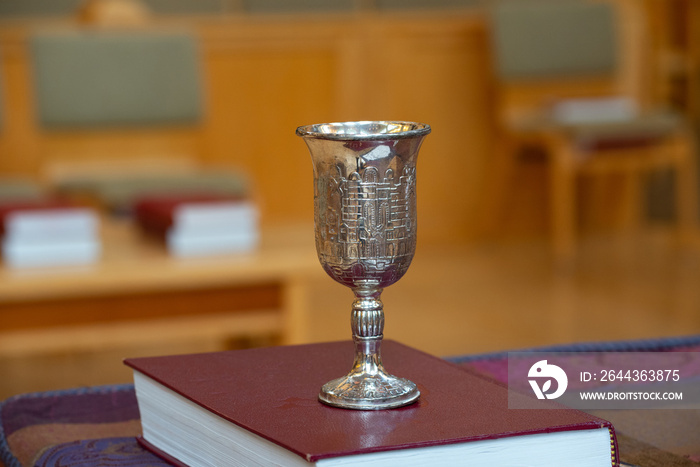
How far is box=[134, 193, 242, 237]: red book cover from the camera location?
6.04 ft

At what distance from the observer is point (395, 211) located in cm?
54

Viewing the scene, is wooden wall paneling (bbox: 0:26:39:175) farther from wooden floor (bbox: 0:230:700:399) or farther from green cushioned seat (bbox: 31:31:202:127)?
wooden floor (bbox: 0:230:700:399)

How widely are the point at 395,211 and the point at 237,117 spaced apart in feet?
11.4

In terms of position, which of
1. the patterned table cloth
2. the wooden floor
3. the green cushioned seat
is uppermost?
the green cushioned seat

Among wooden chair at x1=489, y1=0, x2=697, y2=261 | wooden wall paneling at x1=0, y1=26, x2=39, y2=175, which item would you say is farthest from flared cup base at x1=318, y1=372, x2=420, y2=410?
wooden wall paneling at x1=0, y1=26, x2=39, y2=175

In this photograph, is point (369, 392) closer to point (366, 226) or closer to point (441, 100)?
point (366, 226)

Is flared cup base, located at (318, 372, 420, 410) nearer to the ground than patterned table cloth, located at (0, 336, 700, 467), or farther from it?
farther from it

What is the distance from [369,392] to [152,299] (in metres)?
1.17

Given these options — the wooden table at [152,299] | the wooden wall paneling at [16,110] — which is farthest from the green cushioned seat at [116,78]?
the wooden table at [152,299]

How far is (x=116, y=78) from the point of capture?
326cm

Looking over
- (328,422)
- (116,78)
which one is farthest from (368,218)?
(116,78)

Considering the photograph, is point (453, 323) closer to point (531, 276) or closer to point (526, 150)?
point (531, 276)

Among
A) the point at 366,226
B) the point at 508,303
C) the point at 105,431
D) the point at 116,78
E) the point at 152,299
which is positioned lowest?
the point at 508,303

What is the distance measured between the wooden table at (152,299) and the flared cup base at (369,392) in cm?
109
